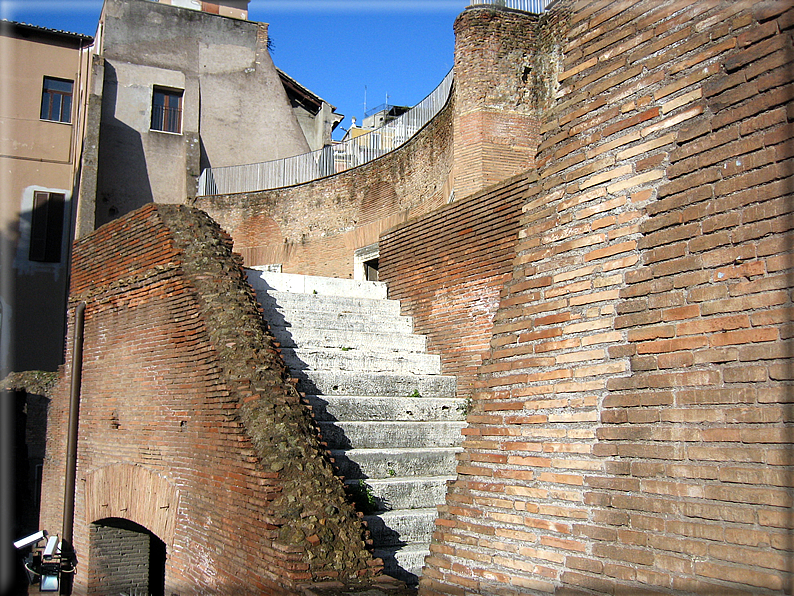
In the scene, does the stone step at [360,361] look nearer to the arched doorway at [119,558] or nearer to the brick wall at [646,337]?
the arched doorway at [119,558]

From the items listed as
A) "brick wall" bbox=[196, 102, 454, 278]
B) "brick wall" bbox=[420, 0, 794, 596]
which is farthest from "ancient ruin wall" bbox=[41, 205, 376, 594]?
"brick wall" bbox=[196, 102, 454, 278]

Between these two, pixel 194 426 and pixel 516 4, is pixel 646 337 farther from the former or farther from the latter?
pixel 516 4

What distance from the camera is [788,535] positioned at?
205cm

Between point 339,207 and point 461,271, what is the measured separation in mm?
7748

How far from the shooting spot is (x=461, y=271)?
324 inches

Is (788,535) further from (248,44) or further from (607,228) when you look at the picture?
(248,44)

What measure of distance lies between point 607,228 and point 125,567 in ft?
24.5

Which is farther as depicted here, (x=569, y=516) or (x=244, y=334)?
(x=244, y=334)

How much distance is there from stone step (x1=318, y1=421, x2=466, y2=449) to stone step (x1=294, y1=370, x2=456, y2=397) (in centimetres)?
57

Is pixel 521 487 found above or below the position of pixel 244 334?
below

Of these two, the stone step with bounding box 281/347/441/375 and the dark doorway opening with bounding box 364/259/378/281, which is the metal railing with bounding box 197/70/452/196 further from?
the stone step with bounding box 281/347/441/375

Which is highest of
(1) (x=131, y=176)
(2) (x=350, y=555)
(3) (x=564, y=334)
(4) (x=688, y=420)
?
(1) (x=131, y=176)

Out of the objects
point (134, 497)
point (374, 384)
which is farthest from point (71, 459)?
point (374, 384)

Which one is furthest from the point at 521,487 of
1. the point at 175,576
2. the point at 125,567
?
the point at 125,567
